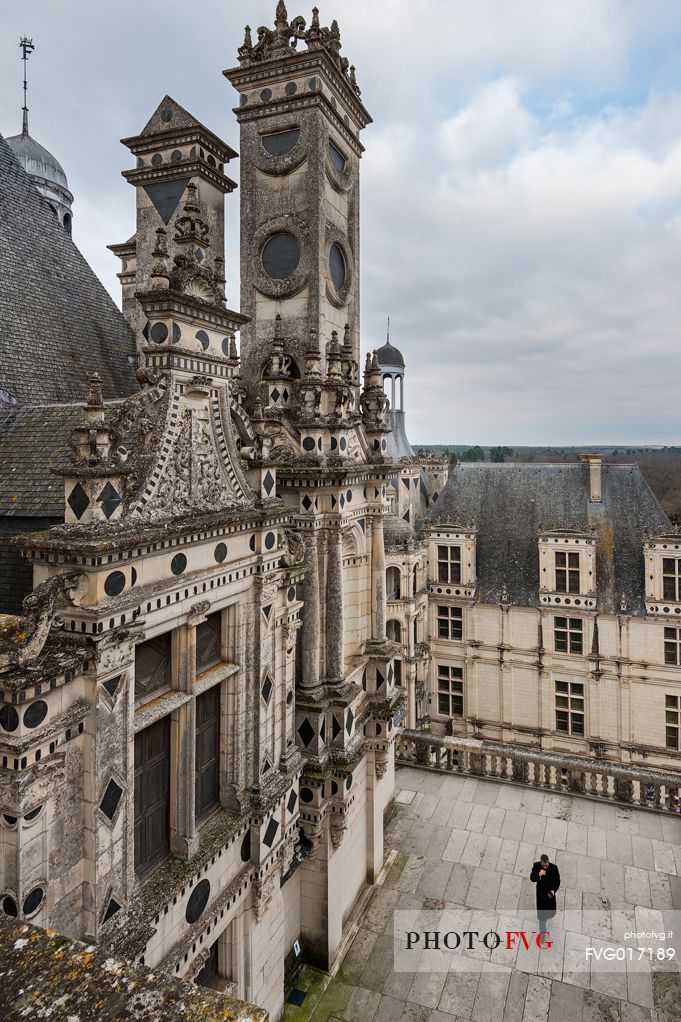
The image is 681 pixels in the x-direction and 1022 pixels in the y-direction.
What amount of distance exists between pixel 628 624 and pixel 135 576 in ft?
85.0

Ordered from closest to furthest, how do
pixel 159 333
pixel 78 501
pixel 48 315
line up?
pixel 78 501
pixel 159 333
pixel 48 315

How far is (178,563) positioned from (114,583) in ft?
4.25

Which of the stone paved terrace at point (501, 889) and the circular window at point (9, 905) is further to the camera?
the stone paved terrace at point (501, 889)

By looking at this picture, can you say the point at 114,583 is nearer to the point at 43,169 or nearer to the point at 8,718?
the point at 8,718

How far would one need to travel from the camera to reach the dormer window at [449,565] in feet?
101

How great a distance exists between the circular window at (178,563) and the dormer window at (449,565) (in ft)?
80.5

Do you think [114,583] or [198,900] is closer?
[114,583]

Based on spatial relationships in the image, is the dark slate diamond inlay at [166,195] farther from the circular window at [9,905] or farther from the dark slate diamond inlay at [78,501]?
the circular window at [9,905]

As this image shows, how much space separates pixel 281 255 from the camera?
45.6ft

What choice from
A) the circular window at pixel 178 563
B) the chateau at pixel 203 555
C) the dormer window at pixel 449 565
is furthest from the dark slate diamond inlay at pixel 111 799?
the dormer window at pixel 449 565

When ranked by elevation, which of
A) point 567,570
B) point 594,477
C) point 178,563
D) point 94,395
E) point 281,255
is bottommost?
point 567,570

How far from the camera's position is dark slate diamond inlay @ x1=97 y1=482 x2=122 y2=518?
5.93 meters

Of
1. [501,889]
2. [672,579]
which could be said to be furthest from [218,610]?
[672,579]

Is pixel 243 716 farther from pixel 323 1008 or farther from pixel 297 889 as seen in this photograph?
pixel 323 1008
